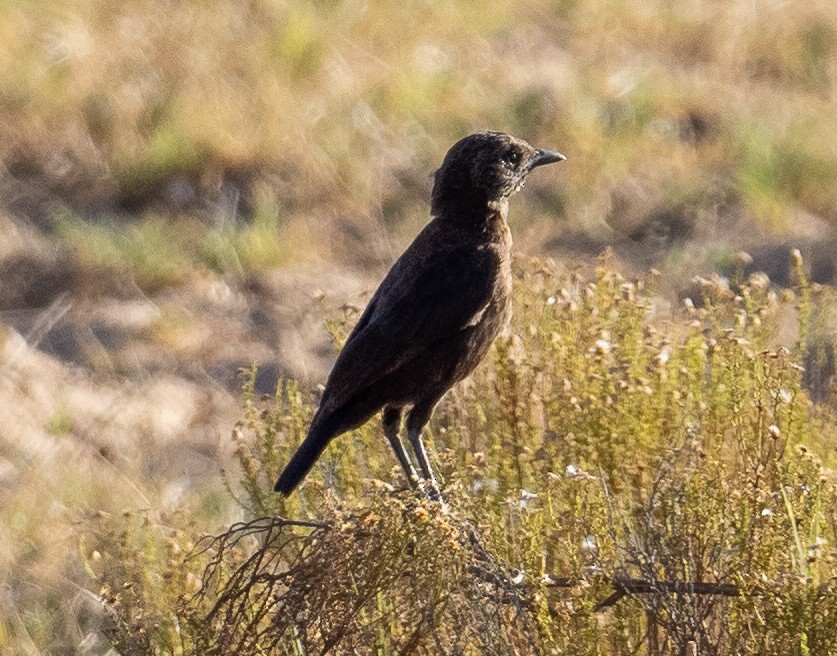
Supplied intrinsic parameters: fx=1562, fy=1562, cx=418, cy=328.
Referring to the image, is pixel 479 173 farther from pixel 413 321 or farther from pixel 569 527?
pixel 569 527

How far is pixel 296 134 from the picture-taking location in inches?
343

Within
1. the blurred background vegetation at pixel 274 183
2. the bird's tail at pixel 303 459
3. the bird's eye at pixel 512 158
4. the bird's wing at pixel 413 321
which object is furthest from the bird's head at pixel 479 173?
the blurred background vegetation at pixel 274 183

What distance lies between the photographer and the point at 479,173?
4.65m

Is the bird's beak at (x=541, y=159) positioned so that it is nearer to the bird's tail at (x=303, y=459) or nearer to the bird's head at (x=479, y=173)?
the bird's head at (x=479, y=173)

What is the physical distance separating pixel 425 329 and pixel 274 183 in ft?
13.7

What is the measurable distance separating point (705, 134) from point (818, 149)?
2.68ft

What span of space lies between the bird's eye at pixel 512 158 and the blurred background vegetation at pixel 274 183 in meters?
1.58

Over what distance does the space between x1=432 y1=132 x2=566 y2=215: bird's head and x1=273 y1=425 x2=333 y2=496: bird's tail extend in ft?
2.72

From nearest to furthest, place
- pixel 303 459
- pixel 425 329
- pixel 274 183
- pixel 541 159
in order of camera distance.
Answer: pixel 303 459 → pixel 425 329 → pixel 541 159 → pixel 274 183

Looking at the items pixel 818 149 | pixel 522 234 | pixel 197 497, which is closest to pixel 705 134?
pixel 818 149

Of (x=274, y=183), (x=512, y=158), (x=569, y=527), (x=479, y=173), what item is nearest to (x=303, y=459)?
(x=569, y=527)

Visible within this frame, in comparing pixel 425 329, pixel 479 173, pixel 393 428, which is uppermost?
pixel 479 173

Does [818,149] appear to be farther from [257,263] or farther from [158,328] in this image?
[158,328]

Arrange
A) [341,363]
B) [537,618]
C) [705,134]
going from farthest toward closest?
[705,134], [341,363], [537,618]
